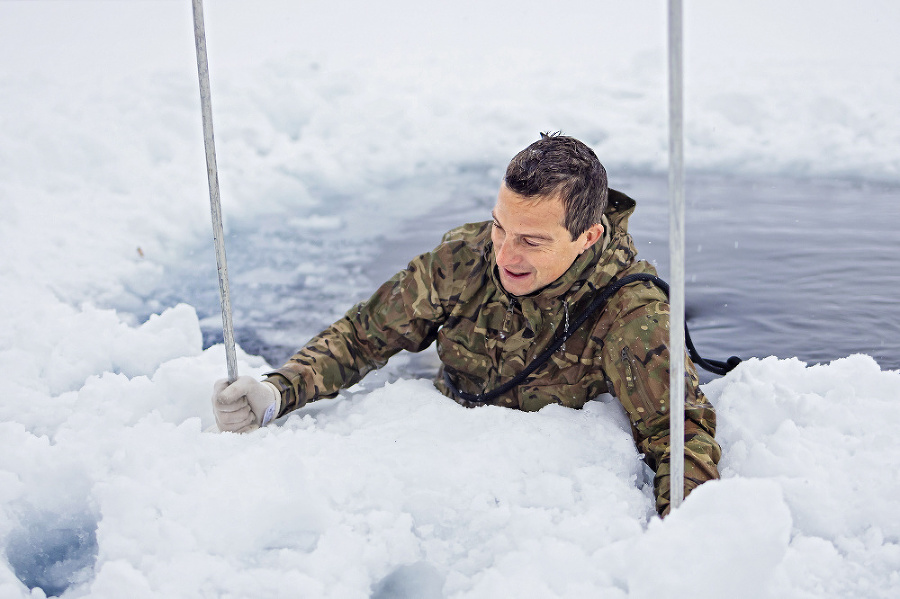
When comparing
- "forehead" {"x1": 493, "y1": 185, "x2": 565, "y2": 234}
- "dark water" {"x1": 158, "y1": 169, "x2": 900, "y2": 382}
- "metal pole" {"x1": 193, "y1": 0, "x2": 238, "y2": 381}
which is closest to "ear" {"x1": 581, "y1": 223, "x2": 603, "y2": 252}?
"forehead" {"x1": 493, "y1": 185, "x2": 565, "y2": 234}

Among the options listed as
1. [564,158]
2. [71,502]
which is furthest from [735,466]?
[71,502]

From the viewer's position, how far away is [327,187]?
559cm

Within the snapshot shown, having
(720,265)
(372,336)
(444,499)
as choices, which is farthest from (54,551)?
(720,265)

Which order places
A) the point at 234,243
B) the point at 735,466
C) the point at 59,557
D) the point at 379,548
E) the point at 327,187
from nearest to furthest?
the point at 379,548
the point at 59,557
the point at 735,466
the point at 234,243
the point at 327,187

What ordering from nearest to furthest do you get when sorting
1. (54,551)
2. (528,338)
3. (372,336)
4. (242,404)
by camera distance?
1. (54,551)
2. (242,404)
3. (528,338)
4. (372,336)

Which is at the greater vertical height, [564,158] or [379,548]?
[564,158]

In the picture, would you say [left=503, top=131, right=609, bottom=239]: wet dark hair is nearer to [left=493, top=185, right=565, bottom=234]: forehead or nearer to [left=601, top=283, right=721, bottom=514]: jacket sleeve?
[left=493, top=185, right=565, bottom=234]: forehead

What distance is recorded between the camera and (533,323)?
2.04 metres

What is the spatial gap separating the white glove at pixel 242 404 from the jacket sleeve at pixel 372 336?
12 cm

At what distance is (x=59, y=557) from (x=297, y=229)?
330cm

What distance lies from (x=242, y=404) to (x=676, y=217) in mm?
1212

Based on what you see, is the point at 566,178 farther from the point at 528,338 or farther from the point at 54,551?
the point at 54,551

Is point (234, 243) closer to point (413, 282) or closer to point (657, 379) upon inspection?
point (413, 282)

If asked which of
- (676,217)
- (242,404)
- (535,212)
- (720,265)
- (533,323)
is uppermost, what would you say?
(676,217)
